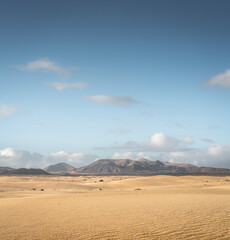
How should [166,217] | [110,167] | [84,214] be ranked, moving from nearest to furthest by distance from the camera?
[166,217] → [84,214] → [110,167]

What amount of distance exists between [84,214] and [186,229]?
4704 mm

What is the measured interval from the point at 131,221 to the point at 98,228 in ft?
5.19

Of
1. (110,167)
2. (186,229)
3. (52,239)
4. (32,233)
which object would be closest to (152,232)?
(186,229)

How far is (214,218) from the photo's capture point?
9930mm

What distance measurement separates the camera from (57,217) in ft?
33.9

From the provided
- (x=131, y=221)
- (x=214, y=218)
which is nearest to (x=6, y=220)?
(x=131, y=221)

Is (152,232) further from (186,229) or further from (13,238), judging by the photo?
(13,238)

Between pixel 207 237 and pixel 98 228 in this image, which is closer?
pixel 207 237

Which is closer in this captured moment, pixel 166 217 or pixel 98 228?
pixel 98 228

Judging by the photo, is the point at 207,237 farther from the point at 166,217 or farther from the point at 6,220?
the point at 6,220

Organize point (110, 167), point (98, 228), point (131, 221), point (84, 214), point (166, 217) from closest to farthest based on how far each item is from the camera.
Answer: point (98, 228) < point (131, 221) < point (166, 217) < point (84, 214) < point (110, 167)

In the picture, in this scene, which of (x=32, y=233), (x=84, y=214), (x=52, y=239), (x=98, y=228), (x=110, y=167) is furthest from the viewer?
(x=110, y=167)

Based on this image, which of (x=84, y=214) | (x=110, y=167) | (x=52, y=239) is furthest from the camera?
(x=110, y=167)

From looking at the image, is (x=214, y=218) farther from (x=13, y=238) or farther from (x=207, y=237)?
(x=13, y=238)
